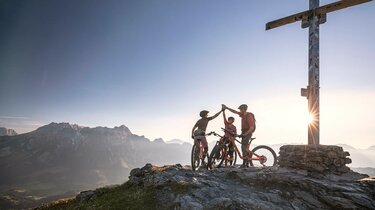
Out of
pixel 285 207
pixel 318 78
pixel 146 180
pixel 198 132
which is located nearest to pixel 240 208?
pixel 285 207

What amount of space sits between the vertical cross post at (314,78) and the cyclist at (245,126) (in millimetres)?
3160

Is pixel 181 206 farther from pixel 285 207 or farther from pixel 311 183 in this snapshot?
pixel 311 183

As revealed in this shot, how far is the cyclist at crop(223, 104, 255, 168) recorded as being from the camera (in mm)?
13053

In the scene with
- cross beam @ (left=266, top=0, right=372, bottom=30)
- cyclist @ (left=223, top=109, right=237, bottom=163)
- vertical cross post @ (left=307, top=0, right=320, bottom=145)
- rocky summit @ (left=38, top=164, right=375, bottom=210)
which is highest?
cross beam @ (left=266, top=0, right=372, bottom=30)

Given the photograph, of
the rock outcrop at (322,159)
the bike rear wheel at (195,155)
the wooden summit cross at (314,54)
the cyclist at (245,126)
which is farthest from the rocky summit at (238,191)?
the wooden summit cross at (314,54)

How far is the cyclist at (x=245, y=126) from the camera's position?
13053mm

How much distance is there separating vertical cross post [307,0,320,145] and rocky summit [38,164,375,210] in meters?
2.05

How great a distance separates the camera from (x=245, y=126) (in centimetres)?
1348

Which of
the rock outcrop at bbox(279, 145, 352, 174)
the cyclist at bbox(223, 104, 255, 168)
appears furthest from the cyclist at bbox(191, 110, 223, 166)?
the rock outcrop at bbox(279, 145, 352, 174)

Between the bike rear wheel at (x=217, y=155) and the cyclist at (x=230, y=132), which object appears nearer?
the bike rear wheel at (x=217, y=155)

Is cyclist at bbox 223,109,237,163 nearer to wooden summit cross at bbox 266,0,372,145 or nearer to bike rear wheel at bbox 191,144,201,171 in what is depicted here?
bike rear wheel at bbox 191,144,201,171

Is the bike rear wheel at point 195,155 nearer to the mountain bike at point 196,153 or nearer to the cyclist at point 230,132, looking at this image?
the mountain bike at point 196,153

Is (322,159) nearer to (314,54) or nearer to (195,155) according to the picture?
(314,54)

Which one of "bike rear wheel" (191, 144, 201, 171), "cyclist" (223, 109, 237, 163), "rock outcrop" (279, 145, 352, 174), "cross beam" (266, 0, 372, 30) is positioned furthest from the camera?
"cyclist" (223, 109, 237, 163)
